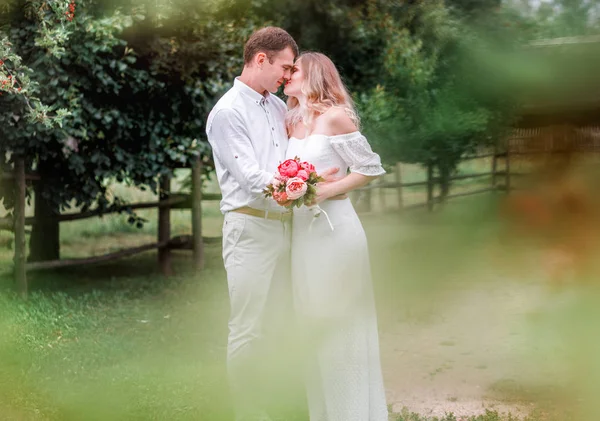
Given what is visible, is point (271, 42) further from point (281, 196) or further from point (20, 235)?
point (20, 235)

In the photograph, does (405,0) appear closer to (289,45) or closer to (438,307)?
(289,45)

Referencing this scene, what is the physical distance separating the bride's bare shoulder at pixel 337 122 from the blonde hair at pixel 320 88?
15 mm

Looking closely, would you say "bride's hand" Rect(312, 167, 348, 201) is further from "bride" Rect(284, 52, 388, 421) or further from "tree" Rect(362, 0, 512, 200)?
"tree" Rect(362, 0, 512, 200)

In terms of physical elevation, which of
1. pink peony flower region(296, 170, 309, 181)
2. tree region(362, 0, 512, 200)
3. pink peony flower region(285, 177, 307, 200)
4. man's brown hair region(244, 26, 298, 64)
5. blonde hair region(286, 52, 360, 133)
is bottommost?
pink peony flower region(285, 177, 307, 200)

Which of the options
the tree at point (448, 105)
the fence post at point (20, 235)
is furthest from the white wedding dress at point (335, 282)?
the fence post at point (20, 235)

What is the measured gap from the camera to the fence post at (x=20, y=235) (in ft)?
19.2

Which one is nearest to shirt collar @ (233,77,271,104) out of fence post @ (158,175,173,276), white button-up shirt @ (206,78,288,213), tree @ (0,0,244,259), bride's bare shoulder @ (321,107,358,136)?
white button-up shirt @ (206,78,288,213)

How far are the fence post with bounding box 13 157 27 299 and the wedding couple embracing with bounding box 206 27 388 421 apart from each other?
341 centimetres

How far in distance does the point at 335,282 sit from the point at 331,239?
15 cm

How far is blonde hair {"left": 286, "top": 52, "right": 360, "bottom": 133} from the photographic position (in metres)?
2.55

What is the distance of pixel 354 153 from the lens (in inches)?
99.0

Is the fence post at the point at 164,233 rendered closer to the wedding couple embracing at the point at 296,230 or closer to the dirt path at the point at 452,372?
the dirt path at the point at 452,372

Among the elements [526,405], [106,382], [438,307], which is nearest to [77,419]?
[106,382]

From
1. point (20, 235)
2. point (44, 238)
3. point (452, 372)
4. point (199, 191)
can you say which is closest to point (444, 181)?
point (452, 372)
